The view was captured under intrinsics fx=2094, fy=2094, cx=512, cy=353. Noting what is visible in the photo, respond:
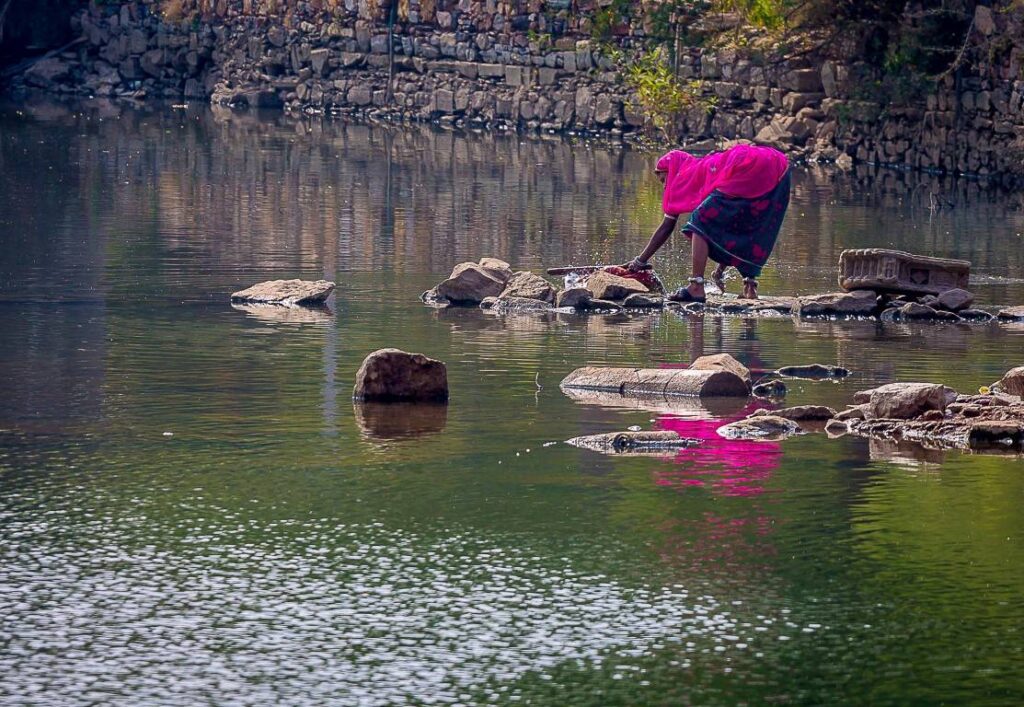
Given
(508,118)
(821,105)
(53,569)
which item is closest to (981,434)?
(53,569)

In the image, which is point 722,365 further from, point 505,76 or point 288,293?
point 505,76

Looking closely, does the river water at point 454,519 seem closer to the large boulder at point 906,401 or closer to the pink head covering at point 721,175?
the large boulder at point 906,401

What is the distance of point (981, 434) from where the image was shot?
9.23 m

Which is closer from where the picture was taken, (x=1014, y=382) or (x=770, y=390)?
(x=1014, y=382)

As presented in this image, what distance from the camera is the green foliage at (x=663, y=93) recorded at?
31.4 meters

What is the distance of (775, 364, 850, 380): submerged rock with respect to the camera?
10883mm

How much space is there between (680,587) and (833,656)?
79cm

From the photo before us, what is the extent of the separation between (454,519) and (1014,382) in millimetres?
3495

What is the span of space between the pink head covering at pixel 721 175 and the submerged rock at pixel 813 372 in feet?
10.6

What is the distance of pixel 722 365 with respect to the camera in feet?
33.9

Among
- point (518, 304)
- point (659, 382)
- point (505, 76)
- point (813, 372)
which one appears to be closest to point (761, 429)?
point (659, 382)

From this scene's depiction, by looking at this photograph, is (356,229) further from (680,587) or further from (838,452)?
(680,587)

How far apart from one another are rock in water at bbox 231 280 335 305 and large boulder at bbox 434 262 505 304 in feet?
2.44

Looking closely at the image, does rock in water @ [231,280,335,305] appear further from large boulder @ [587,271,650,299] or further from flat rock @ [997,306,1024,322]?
flat rock @ [997,306,1024,322]
